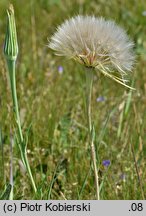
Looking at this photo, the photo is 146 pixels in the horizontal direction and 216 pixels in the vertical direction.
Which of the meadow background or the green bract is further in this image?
the meadow background

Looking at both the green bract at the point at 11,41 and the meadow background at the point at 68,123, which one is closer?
the green bract at the point at 11,41

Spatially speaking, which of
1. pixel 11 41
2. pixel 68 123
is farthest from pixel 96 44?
pixel 68 123

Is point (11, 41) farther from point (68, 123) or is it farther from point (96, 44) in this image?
point (68, 123)

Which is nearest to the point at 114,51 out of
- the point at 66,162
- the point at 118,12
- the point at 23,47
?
the point at 66,162

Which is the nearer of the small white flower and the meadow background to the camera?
the small white flower
